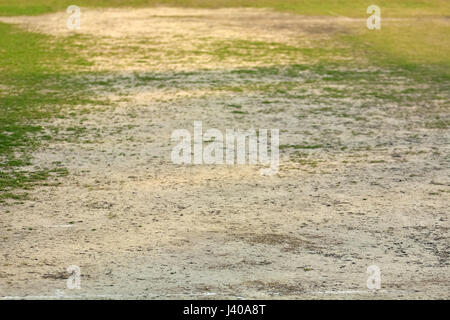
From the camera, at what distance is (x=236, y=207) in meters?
7.10

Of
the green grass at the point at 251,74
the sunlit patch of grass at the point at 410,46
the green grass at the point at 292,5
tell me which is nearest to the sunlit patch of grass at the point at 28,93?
the green grass at the point at 251,74

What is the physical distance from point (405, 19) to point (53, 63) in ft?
30.5

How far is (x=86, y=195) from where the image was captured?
7.39 metres

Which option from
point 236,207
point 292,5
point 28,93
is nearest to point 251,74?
point 28,93

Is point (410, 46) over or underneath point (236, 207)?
over

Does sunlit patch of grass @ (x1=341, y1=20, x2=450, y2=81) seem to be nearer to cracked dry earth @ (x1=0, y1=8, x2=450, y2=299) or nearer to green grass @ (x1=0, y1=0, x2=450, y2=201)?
green grass @ (x1=0, y1=0, x2=450, y2=201)

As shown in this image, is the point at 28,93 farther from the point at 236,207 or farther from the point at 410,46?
the point at 410,46

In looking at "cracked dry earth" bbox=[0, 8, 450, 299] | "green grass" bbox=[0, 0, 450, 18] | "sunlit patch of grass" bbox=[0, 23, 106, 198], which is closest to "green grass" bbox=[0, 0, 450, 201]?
"sunlit patch of grass" bbox=[0, 23, 106, 198]

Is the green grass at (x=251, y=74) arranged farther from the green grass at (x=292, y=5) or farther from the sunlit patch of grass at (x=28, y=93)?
the green grass at (x=292, y=5)

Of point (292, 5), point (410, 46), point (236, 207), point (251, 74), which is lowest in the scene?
point (236, 207)

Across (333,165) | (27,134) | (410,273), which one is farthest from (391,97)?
(410,273)

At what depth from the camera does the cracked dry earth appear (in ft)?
18.3

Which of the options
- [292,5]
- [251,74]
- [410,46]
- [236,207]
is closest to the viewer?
[236,207]

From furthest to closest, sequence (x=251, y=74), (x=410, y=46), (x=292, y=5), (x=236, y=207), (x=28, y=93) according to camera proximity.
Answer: (x=292, y=5)
(x=410, y=46)
(x=251, y=74)
(x=28, y=93)
(x=236, y=207)
